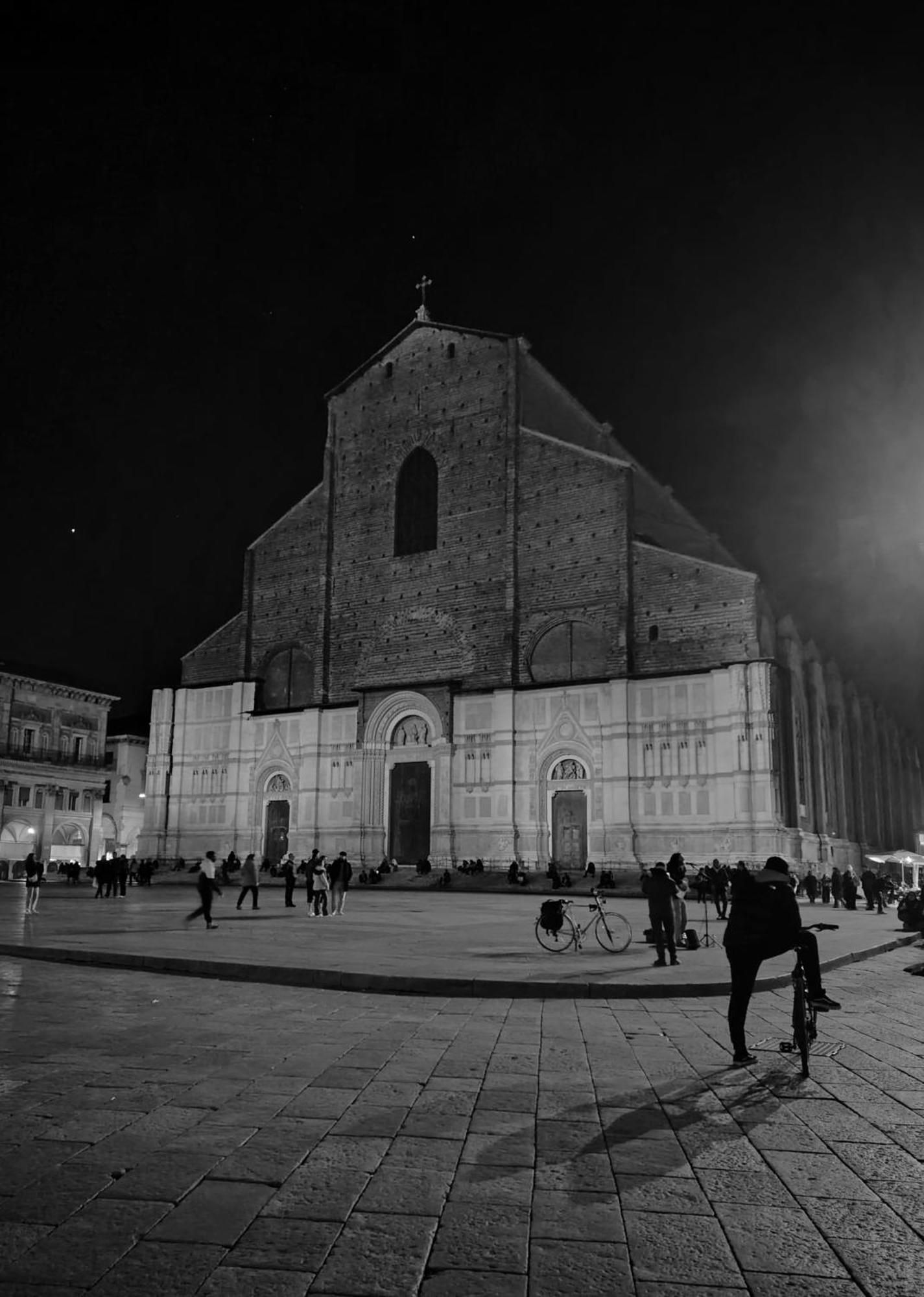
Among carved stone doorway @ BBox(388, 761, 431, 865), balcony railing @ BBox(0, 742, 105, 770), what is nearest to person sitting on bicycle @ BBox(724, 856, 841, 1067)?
carved stone doorway @ BBox(388, 761, 431, 865)

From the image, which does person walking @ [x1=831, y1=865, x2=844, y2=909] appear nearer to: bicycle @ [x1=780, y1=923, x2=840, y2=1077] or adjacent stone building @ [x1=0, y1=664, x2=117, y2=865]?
bicycle @ [x1=780, y1=923, x2=840, y2=1077]

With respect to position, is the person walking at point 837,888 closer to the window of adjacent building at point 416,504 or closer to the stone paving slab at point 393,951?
the stone paving slab at point 393,951

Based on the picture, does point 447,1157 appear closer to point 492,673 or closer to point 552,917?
point 552,917

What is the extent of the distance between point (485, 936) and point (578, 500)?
2463 centimetres

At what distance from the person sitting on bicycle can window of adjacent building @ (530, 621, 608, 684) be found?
96.3 feet

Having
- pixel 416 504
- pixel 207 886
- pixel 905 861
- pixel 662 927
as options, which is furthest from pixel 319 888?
pixel 905 861

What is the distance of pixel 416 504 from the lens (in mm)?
41781

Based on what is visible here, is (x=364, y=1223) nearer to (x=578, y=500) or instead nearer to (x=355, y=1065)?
(x=355, y=1065)

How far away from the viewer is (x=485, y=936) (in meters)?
15.7

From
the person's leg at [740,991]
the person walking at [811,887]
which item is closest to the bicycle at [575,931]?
the person's leg at [740,991]

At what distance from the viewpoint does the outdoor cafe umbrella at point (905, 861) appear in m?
42.4

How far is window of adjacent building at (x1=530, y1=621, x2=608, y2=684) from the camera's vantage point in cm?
3662

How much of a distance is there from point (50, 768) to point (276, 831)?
1989 centimetres

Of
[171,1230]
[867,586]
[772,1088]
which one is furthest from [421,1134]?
[867,586]
